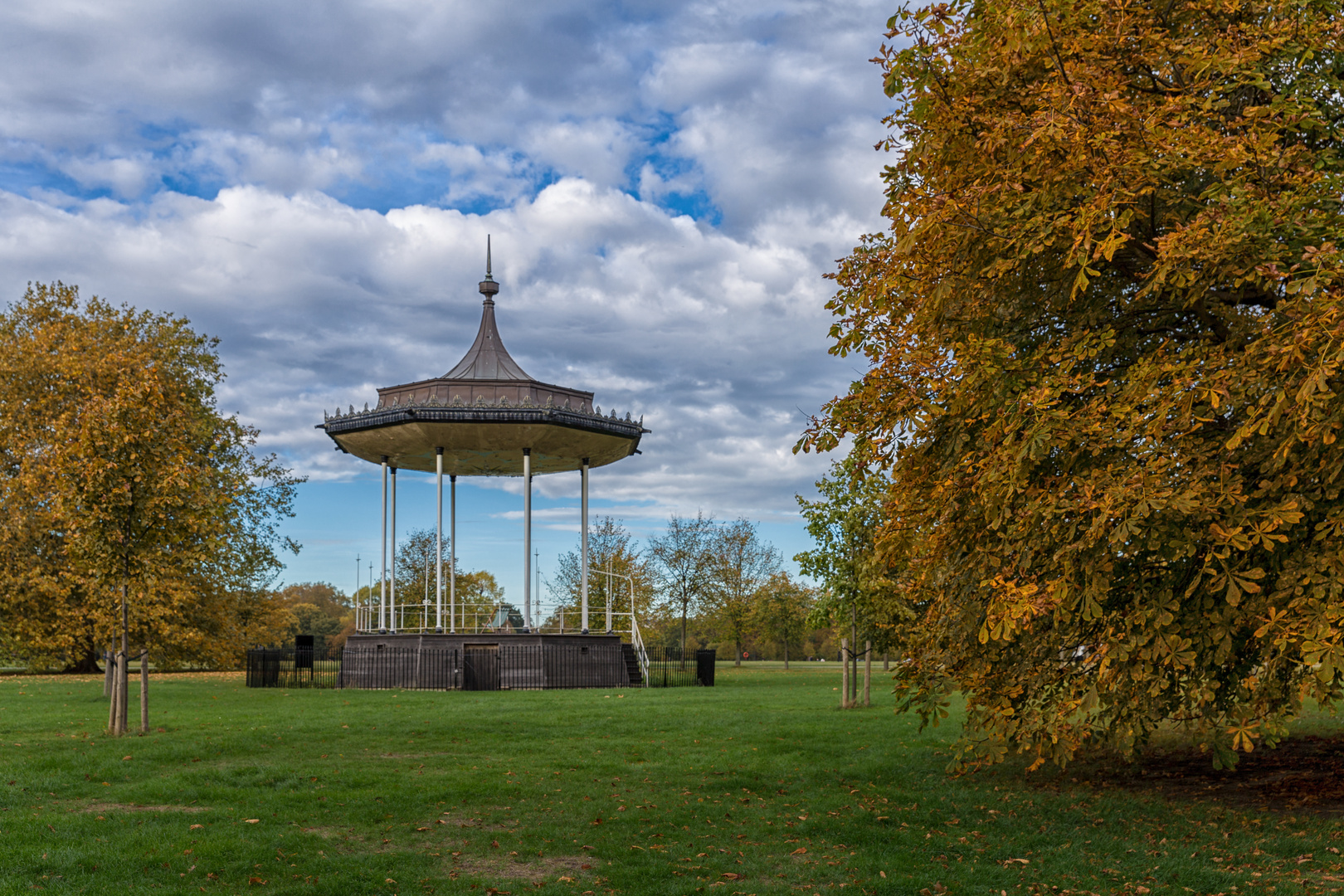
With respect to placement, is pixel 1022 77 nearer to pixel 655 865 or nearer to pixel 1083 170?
pixel 1083 170

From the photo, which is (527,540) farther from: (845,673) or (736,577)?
(736,577)

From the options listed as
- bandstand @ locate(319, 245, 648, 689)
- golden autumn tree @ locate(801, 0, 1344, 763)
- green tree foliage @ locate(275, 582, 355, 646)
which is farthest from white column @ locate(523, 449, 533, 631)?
green tree foliage @ locate(275, 582, 355, 646)

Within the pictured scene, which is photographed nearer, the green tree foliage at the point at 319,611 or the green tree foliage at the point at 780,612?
the green tree foliage at the point at 780,612

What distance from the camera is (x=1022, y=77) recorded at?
33.1 feet

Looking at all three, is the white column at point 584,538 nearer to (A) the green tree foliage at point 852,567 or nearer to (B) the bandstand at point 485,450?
(B) the bandstand at point 485,450

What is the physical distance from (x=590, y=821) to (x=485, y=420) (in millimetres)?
17712

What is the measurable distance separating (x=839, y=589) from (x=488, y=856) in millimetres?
12848

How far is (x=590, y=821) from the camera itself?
956cm

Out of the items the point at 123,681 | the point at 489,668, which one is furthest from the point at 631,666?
the point at 123,681

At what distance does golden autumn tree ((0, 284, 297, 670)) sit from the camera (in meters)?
14.4

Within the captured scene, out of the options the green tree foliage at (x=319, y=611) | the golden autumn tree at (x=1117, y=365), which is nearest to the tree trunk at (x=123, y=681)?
the golden autumn tree at (x=1117, y=365)

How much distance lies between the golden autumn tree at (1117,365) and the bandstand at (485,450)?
17.1 metres

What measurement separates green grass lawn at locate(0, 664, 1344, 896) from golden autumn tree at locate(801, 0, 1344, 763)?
3.56ft

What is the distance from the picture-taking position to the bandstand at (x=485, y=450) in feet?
87.0
